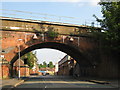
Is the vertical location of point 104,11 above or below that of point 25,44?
above

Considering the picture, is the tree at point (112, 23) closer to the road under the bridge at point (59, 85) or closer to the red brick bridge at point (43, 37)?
the red brick bridge at point (43, 37)

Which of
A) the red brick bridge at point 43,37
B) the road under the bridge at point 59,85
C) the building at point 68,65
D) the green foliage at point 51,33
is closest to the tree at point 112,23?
the red brick bridge at point 43,37

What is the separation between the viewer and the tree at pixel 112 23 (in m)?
28.2

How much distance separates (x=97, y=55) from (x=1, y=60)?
57.2ft

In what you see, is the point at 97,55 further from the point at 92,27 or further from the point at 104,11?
the point at 104,11

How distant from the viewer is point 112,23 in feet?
94.3

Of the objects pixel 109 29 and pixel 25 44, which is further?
pixel 25 44

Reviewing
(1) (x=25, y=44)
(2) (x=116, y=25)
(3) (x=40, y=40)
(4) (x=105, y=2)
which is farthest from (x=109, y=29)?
(1) (x=25, y=44)

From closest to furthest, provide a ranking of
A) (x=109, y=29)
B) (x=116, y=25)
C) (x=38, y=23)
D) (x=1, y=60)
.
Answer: (x=116, y=25), (x=109, y=29), (x=1, y=60), (x=38, y=23)

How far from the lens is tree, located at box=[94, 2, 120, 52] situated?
2819cm

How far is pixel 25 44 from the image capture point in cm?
3394

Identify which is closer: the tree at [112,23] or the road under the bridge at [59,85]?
the road under the bridge at [59,85]

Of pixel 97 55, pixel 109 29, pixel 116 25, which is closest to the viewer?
pixel 116 25

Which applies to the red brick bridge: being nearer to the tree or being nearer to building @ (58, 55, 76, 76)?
the tree
